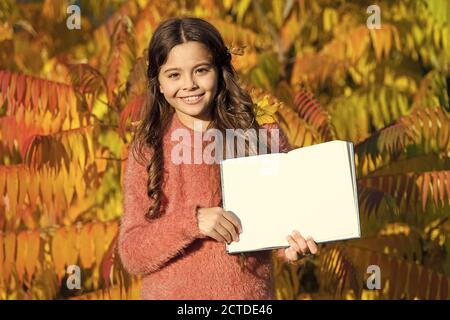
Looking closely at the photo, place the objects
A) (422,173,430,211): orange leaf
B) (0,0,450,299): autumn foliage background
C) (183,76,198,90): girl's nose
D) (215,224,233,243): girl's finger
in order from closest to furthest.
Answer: (215,224,233,243): girl's finger < (183,76,198,90): girl's nose < (422,173,430,211): orange leaf < (0,0,450,299): autumn foliage background

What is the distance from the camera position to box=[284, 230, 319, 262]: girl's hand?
86.8 inches

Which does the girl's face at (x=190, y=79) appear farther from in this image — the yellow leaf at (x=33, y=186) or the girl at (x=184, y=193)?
the yellow leaf at (x=33, y=186)

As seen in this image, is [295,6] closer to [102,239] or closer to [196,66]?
[102,239]

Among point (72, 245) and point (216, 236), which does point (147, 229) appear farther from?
point (72, 245)

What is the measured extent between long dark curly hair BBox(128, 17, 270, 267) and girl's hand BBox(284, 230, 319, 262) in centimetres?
15

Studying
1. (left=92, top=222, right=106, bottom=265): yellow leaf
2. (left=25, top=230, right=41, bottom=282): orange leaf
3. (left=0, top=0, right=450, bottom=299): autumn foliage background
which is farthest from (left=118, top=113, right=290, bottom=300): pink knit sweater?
(left=25, top=230, right=41, bottom=282): orange leaf

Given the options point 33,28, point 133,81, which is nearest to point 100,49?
point 33,28

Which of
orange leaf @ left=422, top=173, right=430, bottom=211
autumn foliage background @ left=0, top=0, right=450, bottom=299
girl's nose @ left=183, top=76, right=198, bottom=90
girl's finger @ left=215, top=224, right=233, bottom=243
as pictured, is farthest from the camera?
autumn foliage background @ left=0, top=0, right=450, bottom=299

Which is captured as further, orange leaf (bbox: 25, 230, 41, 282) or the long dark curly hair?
orange leaf (bbox: 25, 230, 41, 282)

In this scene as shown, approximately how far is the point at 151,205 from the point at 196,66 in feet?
1.25

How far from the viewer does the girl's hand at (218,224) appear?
220 centimetres

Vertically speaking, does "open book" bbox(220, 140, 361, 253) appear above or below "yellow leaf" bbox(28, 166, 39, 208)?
below

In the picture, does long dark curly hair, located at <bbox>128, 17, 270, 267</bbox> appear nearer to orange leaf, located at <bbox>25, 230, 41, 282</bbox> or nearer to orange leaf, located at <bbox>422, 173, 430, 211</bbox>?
orange leaf, located at <bbox>422, 173, 430, 211</bbox>

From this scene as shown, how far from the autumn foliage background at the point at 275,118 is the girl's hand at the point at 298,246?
1786 mm
